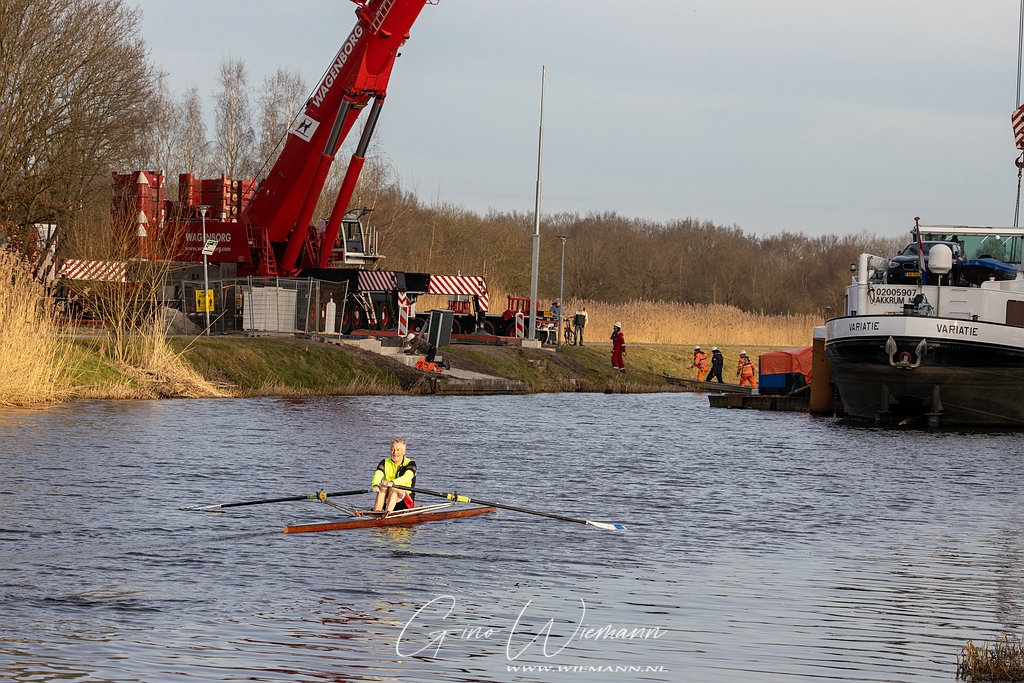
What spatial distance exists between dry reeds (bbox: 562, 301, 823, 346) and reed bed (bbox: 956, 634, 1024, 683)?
156ft

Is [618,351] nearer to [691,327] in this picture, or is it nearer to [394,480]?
[691,327]

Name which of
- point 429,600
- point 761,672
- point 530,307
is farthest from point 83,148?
→ point 761,672

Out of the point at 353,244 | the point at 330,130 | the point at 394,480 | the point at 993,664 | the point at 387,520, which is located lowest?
the point at 387,520

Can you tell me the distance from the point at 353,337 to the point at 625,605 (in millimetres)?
24778

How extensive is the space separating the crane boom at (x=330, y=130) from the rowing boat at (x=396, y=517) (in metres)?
19.3

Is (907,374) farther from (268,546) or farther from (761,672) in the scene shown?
(761,672)

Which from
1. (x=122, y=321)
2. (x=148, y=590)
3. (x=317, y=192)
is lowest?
(x=148, y=590)

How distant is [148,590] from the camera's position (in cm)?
916

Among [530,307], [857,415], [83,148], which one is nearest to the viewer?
[857,415]

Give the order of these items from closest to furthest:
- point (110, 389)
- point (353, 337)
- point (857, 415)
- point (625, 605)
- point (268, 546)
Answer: point (625, 605), point (268, 546), point (110, 389), point (857, 415), point (353, 337)

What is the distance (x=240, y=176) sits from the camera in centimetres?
6400

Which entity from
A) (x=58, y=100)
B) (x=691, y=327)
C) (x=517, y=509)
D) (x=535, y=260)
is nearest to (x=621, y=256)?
(x=691, y=327)

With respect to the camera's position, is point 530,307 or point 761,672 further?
point 530,307

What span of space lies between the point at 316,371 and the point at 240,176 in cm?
3608
